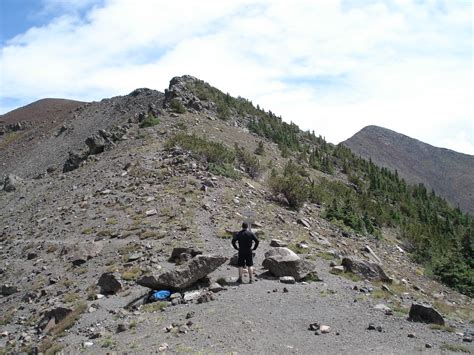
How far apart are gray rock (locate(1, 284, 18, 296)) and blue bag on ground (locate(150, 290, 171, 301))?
5.93 meters

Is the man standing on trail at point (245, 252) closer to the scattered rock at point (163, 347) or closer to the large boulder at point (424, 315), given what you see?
the scattered rock at point (163, 347)

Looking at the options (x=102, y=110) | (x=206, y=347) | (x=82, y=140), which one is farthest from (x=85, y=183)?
(x=102, y=110)

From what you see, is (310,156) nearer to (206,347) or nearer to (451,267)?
(451,267)

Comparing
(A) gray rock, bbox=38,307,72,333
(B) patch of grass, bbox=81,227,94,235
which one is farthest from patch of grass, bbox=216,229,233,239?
(A) gray rock, bbox=38,307,72,333

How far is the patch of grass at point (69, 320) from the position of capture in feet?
35.1

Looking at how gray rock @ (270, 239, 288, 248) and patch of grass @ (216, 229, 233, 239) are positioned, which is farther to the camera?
patch of grass @ (216, 229, 233, 239)

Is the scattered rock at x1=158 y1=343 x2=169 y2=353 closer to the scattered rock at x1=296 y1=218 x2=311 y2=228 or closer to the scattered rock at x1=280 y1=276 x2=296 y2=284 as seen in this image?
the scattered rock at x1=280 y1=276 x2=296 y2=284

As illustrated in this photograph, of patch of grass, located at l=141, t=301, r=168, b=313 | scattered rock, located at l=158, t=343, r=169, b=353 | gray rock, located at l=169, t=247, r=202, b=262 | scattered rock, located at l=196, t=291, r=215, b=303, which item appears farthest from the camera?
gray rock, located at l=169, t=247, r=202, b=262

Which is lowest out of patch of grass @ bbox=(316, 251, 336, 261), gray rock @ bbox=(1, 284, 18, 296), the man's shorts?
gray rock @ bbox=(1, 284, 18, 296)

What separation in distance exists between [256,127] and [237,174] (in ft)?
56.5

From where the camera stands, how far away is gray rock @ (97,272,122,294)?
12.3m

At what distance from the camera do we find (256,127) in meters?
40.0

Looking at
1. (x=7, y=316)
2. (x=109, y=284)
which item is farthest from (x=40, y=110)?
(x=109, y=284)

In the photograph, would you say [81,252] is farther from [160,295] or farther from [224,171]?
[224,171]
